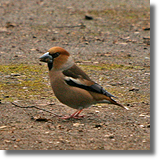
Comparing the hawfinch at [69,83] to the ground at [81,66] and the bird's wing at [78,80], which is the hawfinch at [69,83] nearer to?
the bird's wing at [78,80]

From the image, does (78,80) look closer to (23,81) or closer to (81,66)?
(23,81)

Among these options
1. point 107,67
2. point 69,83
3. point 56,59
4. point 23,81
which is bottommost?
point 107,67

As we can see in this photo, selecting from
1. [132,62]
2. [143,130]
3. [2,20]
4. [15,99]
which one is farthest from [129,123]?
[2,20]

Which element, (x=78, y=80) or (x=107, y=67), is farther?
(x=107, y=67)

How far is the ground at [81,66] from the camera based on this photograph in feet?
14.6

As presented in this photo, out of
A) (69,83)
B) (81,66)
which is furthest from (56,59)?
(81,66)

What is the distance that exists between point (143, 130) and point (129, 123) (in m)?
0.29

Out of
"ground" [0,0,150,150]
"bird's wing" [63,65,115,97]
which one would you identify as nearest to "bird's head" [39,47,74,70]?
"bird's wing" [63,65,115,97]

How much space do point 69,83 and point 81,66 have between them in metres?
2.99

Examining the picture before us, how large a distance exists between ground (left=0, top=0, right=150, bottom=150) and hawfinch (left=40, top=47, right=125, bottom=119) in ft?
1.09

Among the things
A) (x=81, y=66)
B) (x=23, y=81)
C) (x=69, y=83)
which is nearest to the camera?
(x=69, y=83)

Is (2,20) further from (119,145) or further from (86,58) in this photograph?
(119,145)

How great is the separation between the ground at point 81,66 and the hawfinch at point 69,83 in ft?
1.09

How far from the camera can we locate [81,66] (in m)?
7.73
